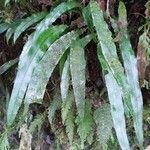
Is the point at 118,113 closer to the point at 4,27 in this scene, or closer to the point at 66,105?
the point at 66,105

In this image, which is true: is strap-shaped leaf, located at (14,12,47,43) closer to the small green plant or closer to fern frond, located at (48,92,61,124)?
the small green plant

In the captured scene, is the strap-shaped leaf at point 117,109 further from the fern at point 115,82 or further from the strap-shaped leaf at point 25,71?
the strap-shaped leaf at point 25,71

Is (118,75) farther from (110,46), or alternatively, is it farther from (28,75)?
(28,75)

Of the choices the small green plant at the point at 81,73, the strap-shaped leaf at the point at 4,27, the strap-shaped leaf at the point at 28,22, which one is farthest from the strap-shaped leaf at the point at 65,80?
the strap-shaped leaf at the point at 4,27

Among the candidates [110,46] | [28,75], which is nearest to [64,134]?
[28,75]

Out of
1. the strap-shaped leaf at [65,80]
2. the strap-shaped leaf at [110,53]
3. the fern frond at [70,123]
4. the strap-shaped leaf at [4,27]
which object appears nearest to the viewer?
the strap-shaped leaf at [110,53]

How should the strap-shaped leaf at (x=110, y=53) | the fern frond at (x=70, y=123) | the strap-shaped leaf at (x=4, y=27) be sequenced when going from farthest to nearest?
the strap-shaped leaf at (x=4, y=27)
the fern frond at (x=70, y=123)
the strap-shaped leaf at (x=110, y=53)

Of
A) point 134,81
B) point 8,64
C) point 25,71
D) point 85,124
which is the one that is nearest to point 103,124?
point 85,124
